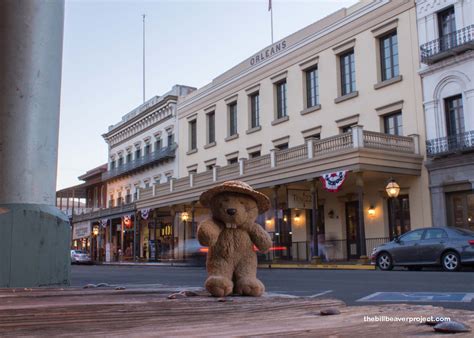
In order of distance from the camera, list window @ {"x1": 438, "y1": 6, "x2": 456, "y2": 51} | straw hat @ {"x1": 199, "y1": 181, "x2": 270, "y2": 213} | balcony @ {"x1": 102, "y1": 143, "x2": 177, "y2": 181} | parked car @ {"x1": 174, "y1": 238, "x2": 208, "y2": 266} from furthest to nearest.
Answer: balcony @ {"x1": 102, "y1": 143, "x2": 177, "y2": 181} → parked car @ {"x1": 174, "y1": 238, "x2": 208, "y2": 266} → window @ {"x1": 438, "y1": 6, "x2": 456, "y2": 51} → straw hat @ {"x1": 199, "y1": 181, "x2": 270, "y2": 213}

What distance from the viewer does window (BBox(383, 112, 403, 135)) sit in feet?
71.8

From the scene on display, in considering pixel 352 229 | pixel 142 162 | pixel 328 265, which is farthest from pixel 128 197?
pixel 328 265

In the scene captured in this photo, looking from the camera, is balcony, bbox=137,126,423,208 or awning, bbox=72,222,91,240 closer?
balcony, bbox=137,126,423,208

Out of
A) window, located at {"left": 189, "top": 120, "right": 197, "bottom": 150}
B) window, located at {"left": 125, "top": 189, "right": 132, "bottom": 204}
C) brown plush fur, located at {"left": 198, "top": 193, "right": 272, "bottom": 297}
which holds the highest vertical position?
window, located at {"left": 189, "top": 120, "right": 197, "bottom": 150}

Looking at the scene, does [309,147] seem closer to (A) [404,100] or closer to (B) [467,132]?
(A) [404,100]

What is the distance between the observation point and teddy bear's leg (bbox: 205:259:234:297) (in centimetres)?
306

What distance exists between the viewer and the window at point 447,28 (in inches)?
764

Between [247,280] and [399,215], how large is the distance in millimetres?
19471

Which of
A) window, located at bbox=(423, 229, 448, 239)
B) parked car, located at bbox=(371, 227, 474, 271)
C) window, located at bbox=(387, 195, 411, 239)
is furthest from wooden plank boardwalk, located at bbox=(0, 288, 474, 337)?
window, located at bbox=(387, 195, 411, 239)

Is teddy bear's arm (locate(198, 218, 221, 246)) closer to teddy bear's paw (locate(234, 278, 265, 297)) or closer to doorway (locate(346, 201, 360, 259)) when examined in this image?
A: teddy bear's paw (locate(234, 278, 265, 297))

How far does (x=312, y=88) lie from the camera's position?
25922mm

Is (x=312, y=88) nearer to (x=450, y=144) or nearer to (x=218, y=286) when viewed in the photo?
(x=450, y=144)

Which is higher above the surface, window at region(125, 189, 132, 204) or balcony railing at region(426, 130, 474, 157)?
window at region(125, 189, 132, 204)

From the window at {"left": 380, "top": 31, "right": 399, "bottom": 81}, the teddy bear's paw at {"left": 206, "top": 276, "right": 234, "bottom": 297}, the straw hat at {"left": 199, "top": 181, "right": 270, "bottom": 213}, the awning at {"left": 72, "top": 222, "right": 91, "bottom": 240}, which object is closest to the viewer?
the teddy bear's paw at {"left": 206, "top": 276, "right": 234, "bottom": 297}
